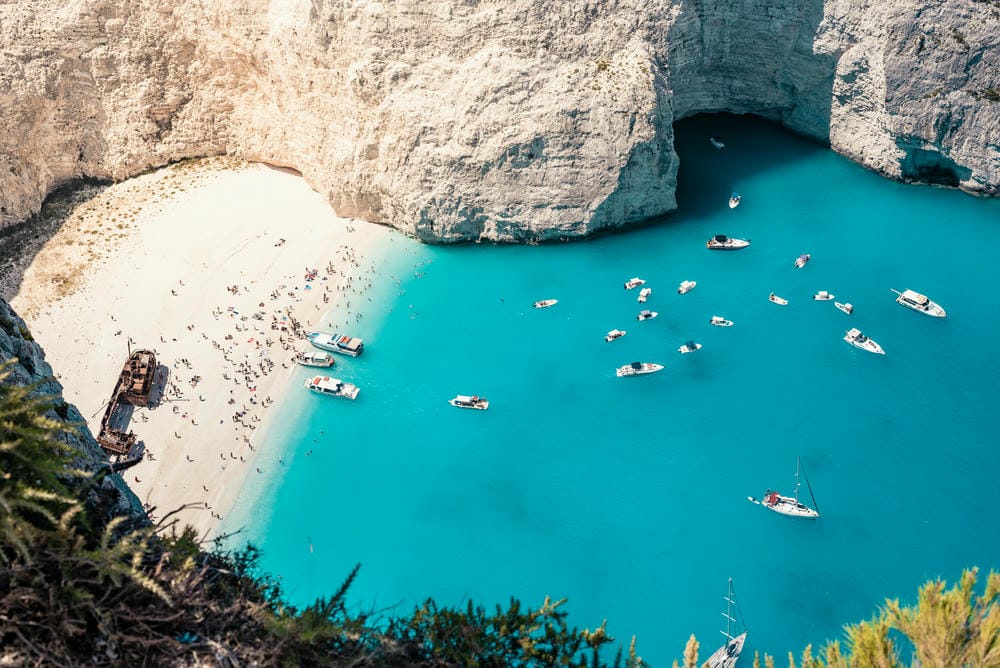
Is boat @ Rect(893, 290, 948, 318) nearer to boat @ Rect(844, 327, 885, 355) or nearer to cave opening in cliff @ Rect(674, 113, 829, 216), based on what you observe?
boat @ Rect(844, 327, 885, 355)

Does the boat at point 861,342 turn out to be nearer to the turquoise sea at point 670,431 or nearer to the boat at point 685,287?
the turquoise sea at point 670,431

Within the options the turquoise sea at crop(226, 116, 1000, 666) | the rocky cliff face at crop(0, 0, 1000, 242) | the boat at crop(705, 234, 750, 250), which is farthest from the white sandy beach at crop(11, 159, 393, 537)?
the boat at crop(705, 234, 750, 250)

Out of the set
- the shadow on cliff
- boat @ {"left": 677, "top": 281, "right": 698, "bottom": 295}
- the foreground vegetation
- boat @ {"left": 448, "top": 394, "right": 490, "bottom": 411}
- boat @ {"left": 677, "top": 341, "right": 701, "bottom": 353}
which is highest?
the foreground vegetation

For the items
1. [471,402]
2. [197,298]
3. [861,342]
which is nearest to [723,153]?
[861,342]

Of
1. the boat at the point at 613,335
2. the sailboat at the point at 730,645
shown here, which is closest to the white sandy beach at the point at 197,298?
the boat at the point at 613,335

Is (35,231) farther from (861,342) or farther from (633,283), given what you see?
(861,342)

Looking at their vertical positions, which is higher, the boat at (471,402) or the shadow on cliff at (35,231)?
the shadow on cliff at (35,231)

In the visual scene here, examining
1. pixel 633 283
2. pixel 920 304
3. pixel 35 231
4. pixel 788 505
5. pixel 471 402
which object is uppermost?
pixel 35 231
